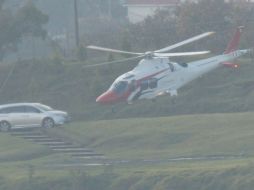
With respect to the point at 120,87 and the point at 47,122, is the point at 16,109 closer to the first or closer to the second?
the point at 47,122

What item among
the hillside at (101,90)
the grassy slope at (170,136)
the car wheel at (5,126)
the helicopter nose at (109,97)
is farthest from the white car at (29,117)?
the hillside at (101,90)

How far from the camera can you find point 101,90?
61531mm

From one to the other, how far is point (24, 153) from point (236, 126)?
24.8 ft

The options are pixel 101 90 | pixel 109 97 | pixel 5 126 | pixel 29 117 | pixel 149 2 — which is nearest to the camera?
pixel 29 117

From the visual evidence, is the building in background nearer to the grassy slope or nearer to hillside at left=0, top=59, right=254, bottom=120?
hillside at left=0, top=59, right=254, bottom=120

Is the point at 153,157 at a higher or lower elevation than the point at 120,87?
lower

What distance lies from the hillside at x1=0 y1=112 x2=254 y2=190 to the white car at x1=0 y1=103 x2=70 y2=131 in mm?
573

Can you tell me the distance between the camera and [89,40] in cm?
7838

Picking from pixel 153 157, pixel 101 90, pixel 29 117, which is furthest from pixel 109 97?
pixel 153 157

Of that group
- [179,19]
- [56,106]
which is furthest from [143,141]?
[179,19]

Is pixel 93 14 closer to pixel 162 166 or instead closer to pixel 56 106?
pixel 56 106

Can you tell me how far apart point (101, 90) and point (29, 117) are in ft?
24.3

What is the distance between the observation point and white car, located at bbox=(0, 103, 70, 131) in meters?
54.6

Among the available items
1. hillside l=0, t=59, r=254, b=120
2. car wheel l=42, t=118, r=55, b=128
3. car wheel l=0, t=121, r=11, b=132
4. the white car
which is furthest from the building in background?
car wheel l=42, t=118, r=55, b=128
